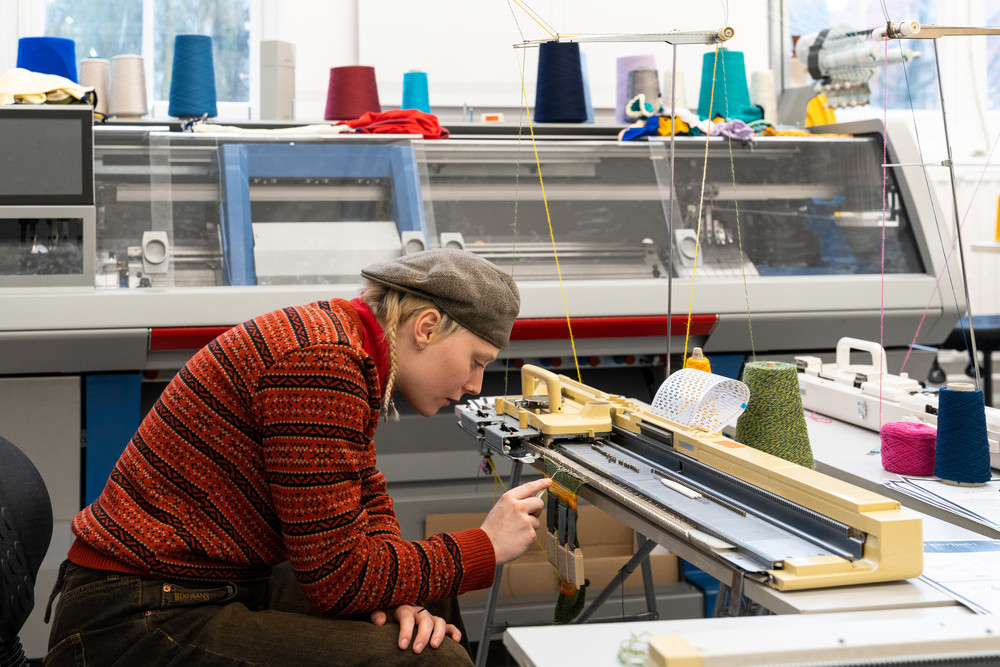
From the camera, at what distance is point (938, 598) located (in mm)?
1006

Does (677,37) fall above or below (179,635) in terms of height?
above

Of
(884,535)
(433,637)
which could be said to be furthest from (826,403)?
(433,637)

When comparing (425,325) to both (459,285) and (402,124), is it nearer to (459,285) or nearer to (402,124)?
(459,285)

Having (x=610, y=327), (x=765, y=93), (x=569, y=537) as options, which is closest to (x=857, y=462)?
(x=569, y=537)

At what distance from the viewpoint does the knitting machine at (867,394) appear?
173 centimetres

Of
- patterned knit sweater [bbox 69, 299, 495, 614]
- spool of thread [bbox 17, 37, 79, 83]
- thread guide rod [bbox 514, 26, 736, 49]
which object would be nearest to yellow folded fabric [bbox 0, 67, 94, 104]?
spool of thread [bbox 17, 37, 79, 83]

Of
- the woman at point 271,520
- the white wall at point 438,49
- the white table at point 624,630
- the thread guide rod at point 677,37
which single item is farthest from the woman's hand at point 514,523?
the white wall at point 438,49

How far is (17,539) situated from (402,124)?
1.60 m

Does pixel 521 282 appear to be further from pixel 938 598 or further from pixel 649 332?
pixel 938 598

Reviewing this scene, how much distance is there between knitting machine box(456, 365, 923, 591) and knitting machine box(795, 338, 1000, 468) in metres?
0.48

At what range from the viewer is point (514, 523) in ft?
4.22

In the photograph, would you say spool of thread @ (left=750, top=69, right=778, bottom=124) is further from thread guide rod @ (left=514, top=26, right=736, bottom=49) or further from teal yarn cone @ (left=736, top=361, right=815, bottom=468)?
teal yarn cone @ (left=736, top=361, right=815, bottom=468)

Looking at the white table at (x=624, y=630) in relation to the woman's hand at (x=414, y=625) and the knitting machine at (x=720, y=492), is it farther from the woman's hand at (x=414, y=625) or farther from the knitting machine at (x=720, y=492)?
the woman's hand at (x=414, y=625)

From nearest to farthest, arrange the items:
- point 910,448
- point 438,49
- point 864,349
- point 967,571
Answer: point 967,571, point 910,448, point 864,349, point 438,49
